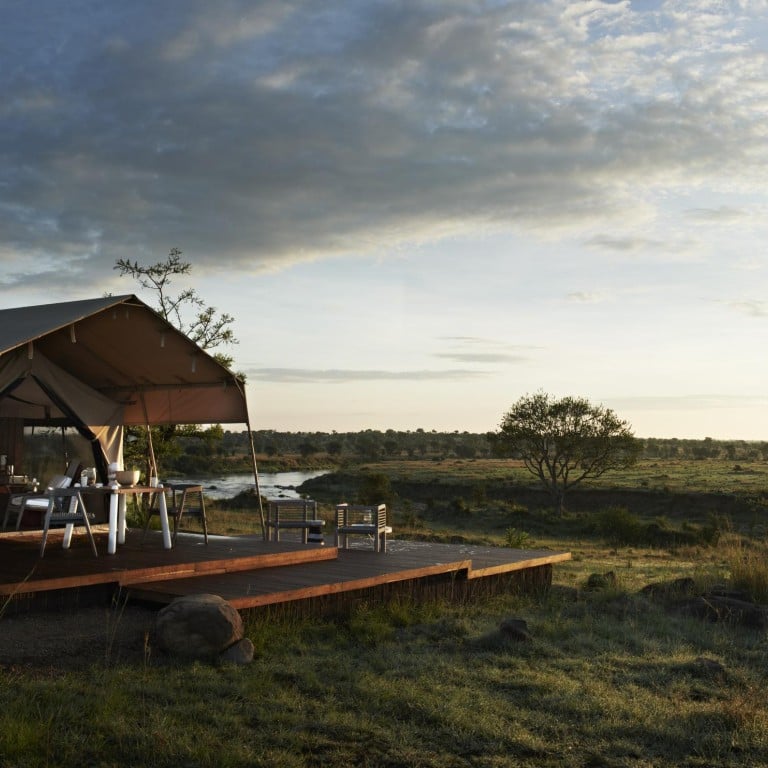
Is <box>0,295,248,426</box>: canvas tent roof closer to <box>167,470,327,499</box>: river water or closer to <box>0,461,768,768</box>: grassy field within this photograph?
<box>0,461,768,768</box>: grassy field

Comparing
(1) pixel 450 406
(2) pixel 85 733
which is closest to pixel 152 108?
(2) pixel 85 733

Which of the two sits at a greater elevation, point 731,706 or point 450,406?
point 450,406

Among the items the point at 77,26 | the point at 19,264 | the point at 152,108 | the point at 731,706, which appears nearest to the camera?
the point at 731,706

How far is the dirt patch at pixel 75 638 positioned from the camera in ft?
16.6

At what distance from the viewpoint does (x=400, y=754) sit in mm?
3822

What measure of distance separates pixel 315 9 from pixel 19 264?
Answer: 8.48 meters

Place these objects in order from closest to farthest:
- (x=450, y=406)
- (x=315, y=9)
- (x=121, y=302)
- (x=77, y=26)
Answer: (x=121, y=302)
(x=315, y=9)
(x=77, y=26)
(x=450, y=406)

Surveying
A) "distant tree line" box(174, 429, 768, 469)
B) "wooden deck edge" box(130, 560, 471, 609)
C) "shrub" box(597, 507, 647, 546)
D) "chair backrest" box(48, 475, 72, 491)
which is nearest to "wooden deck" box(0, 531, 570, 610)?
"wooden deck edge" box(130, 560, 471, 609)

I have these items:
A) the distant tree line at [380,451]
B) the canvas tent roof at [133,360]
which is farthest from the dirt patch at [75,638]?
the distant tree line at [380,451]

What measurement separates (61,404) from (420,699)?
22.4 ft

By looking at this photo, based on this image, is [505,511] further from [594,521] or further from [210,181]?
[210,181]

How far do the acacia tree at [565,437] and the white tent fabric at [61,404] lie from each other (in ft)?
71.4

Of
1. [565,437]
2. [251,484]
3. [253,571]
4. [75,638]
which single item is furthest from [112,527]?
[251,484]

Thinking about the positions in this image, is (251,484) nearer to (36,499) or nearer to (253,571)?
(36,499)
